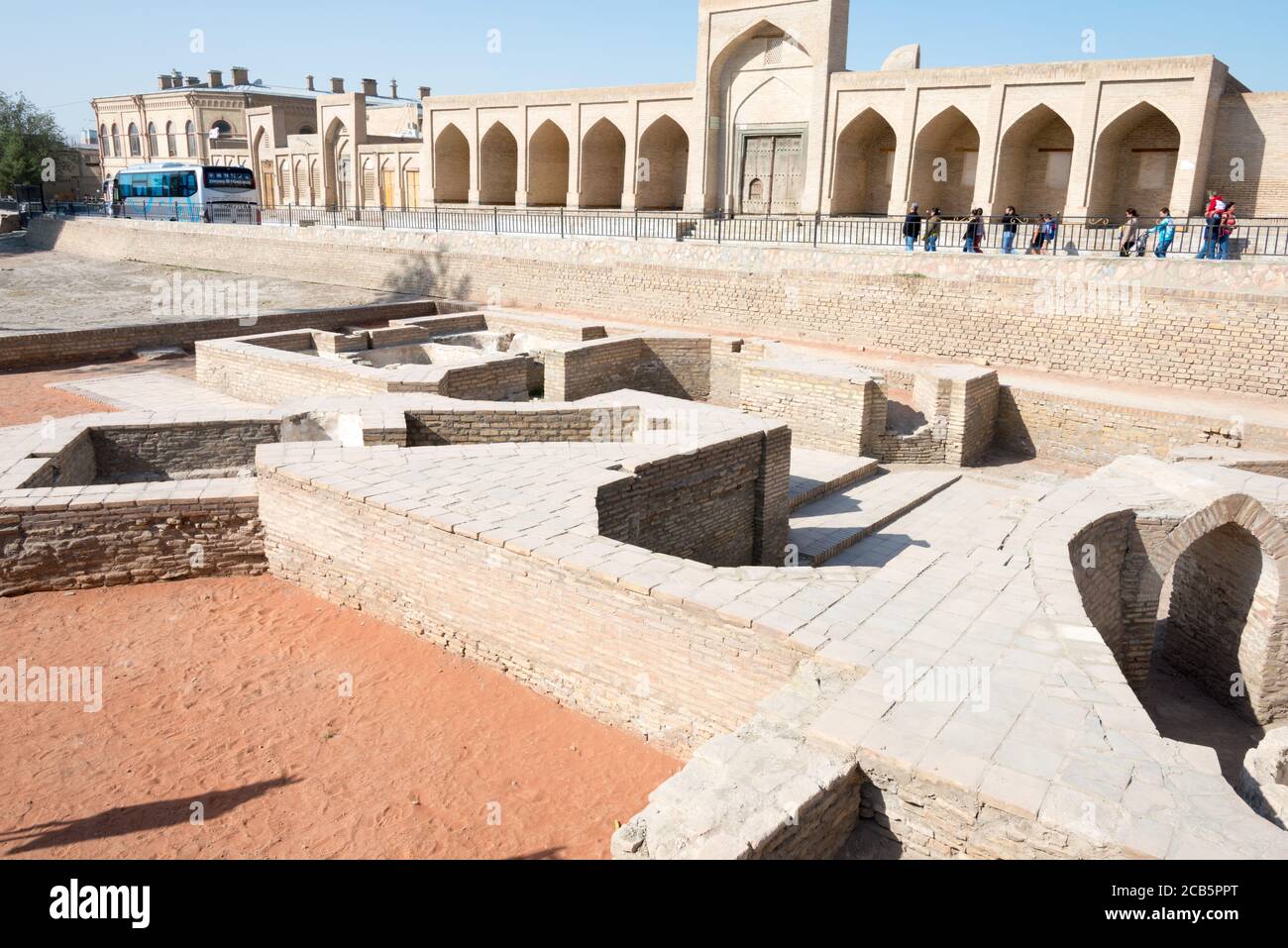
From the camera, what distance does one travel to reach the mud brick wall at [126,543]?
6594 millimetres

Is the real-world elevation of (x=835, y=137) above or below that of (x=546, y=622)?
above

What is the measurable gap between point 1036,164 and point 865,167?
4380mm

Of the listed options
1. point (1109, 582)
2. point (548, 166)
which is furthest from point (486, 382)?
point (548, 166)

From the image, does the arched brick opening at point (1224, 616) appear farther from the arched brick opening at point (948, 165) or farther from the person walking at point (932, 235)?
the arched brick opening at point (948, 165)

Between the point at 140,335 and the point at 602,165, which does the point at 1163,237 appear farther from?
the point at 602,165

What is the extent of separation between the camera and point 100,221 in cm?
3134

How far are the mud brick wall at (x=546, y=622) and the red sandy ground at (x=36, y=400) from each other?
7201 millimetres

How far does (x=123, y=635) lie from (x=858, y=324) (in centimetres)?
1328

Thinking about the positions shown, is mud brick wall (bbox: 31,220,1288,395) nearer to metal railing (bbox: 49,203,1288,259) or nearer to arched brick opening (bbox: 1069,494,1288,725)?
metal railing (bbox: 49,203,1288,259)

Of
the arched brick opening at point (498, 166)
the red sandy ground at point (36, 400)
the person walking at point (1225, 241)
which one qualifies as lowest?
the red sandy ground at point (36, 400)

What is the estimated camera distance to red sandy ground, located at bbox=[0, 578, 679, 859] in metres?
4.23

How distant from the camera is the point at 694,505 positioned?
7277 mm

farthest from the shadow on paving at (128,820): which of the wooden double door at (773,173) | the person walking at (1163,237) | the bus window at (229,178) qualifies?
the bus window at (229,178)
